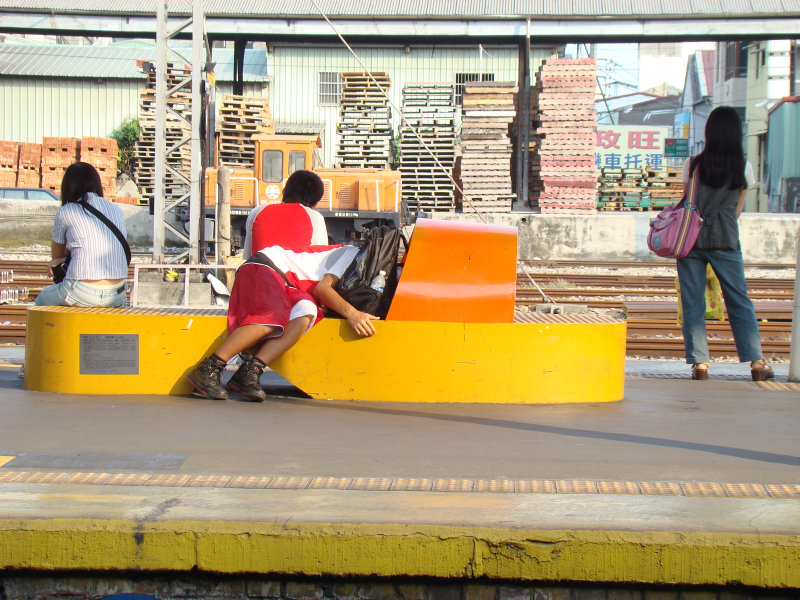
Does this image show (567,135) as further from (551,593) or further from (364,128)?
(551,593)

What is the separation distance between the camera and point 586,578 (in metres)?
2.82

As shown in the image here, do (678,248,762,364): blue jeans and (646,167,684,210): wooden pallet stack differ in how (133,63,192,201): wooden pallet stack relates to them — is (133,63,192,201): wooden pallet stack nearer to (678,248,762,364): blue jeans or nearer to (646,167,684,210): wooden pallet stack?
(646,167,684,210): wooden pallet stack

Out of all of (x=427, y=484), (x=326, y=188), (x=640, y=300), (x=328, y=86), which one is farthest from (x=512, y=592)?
(x=328, y=86)

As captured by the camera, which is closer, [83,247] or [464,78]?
[83,247]

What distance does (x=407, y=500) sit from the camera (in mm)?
3107

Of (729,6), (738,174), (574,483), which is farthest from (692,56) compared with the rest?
(574,483)

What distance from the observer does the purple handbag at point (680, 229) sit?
20.2ft

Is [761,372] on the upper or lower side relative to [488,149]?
lower

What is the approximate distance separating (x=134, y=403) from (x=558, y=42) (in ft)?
75.1

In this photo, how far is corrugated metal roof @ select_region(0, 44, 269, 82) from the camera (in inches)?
1451

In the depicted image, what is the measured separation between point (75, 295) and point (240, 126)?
20355 millimetres

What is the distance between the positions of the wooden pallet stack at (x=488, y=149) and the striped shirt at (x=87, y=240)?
19.0 m

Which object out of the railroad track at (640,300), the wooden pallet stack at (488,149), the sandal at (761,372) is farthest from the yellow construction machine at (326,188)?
the sandal at (761,372)

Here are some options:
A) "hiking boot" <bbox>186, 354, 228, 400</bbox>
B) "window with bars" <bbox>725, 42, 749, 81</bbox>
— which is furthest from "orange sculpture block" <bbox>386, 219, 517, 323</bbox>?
"window with bars" <bbox>725, 42, 749, 81</bbox>
